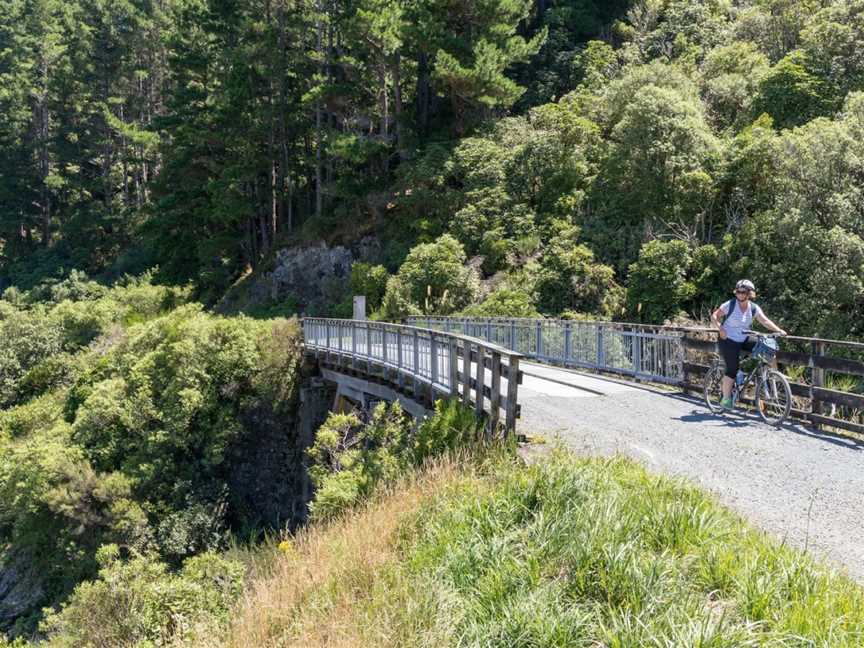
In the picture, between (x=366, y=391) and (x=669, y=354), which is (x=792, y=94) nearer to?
(x=669, y=354)

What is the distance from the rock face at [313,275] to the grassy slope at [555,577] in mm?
26806

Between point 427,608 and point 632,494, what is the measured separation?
1.99 m

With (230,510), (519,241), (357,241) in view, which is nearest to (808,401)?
(230,510)

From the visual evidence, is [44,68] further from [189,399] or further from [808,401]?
[808,401]

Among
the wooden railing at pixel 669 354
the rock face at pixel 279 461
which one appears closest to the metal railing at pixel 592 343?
the wooden railing at pixel 669 354

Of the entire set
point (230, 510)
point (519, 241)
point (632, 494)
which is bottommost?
point (230, 510)

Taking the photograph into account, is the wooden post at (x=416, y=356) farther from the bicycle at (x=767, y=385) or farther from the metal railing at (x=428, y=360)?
the bicycle at (x=767, y=385)

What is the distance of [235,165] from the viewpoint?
1464 inches

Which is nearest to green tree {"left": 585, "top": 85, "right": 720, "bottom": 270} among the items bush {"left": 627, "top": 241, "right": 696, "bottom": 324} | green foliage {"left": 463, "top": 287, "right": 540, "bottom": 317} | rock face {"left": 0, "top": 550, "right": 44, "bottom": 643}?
bush {"left": 627, "top": 241, "right": 696, "bottom": 324}

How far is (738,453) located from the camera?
7555 millimetres

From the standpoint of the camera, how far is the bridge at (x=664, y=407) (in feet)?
19.6

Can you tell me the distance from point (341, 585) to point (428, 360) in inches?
296

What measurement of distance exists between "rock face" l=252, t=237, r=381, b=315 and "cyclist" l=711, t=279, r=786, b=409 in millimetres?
24131

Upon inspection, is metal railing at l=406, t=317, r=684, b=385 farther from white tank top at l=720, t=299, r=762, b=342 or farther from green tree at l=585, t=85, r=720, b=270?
green tree at l=585, t=85, r=720, b=270
